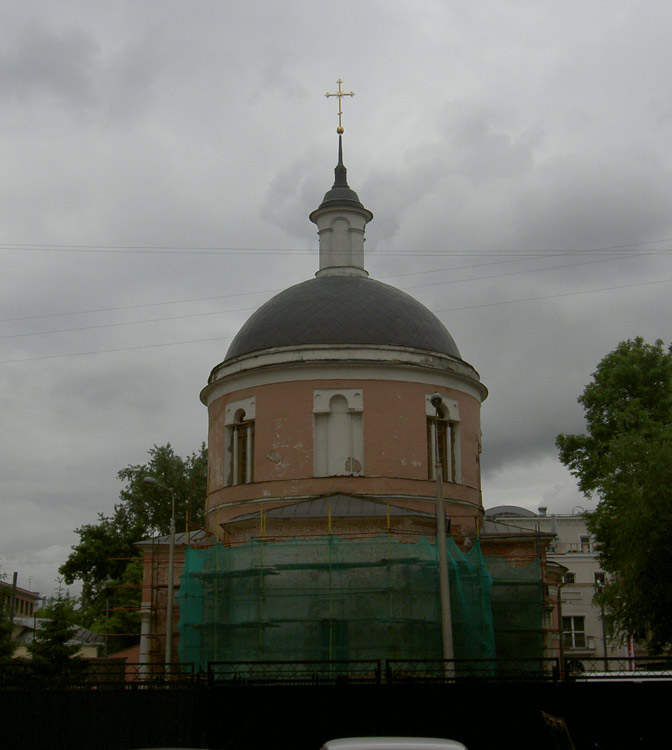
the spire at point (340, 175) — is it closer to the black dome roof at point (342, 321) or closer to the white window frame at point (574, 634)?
the black dome roof at point (342, 321)

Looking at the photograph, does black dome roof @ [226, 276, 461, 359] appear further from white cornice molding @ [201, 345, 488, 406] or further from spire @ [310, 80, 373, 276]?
spire @ [310, 80, 373, 276]

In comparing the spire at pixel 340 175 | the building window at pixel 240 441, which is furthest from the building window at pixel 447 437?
the spire at pixel 340 175

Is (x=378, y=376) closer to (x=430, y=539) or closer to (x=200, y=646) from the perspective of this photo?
(x=430, y=539)

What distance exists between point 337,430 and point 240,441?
3.06 m

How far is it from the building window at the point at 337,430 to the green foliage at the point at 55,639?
1531cm

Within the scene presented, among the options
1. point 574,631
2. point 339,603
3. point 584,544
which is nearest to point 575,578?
point 574,631

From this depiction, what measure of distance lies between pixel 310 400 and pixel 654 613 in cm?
988

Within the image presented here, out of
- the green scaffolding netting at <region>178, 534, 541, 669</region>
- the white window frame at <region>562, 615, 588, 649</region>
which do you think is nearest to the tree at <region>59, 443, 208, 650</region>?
the white window frame at <region>562, 615, 588, 649</region>

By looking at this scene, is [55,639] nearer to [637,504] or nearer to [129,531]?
[129,531]

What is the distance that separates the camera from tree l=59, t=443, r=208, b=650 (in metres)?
49.5

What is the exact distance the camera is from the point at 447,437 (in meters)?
26.8

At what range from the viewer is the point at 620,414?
30.9m

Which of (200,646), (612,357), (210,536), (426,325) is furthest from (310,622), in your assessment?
(612,357)

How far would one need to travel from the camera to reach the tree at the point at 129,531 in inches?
1948
